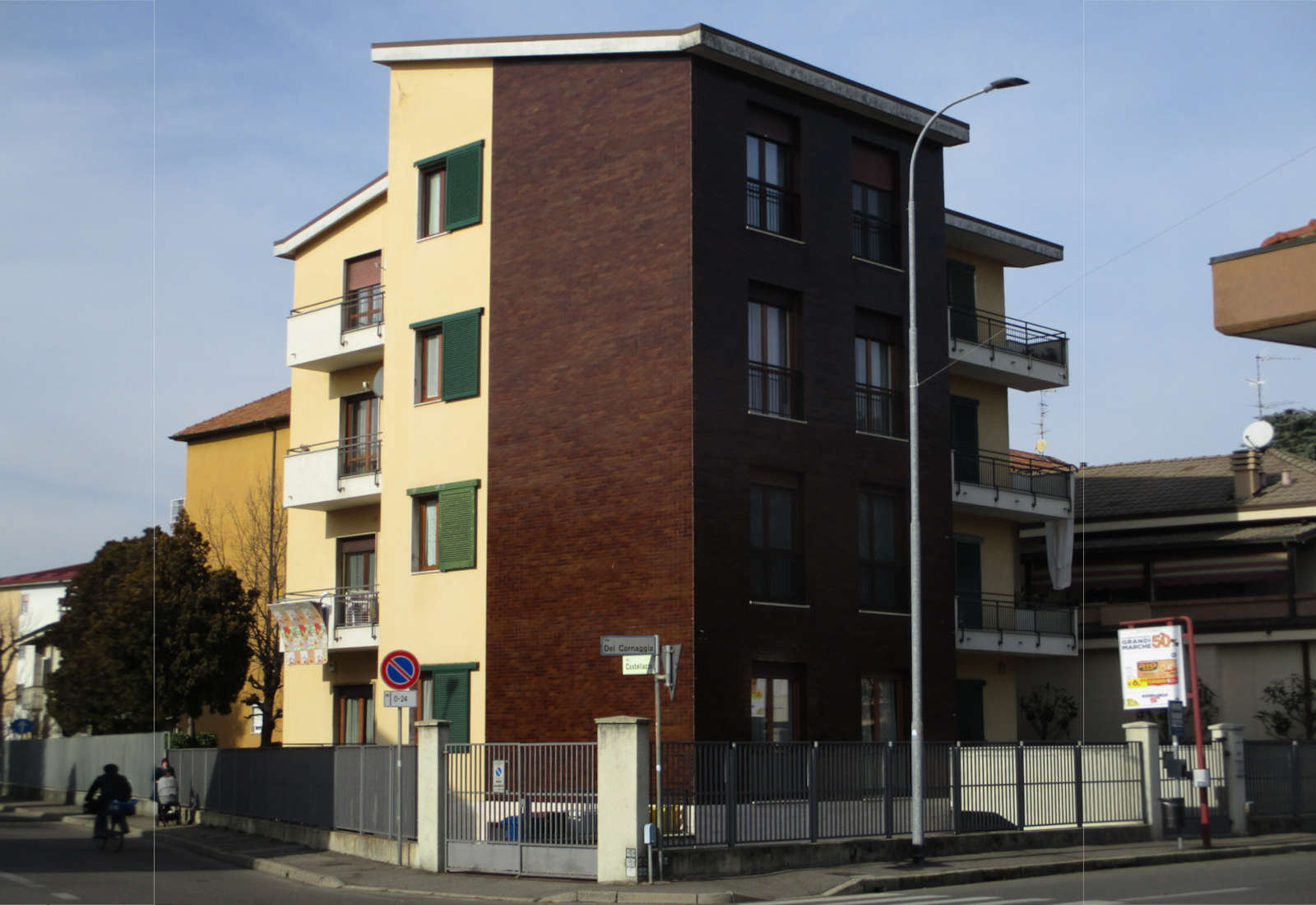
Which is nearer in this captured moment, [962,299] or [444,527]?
[444,527]

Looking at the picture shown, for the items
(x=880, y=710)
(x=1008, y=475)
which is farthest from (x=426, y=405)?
(x=1008, y=475)

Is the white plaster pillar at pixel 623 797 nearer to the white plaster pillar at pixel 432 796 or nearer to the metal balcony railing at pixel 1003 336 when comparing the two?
the white plaster pillar at pixel 432 796

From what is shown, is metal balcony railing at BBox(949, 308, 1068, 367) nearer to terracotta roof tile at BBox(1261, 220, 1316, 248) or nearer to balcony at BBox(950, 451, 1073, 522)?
balcony at BBox(950, 451, 1073, 522)

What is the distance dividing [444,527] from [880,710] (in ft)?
30.3

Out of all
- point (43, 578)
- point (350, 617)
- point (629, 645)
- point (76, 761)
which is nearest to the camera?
point (629, 645)

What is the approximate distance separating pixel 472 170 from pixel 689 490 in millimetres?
8565

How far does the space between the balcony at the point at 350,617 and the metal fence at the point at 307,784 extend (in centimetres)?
323

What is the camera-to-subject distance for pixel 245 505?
1612 inches

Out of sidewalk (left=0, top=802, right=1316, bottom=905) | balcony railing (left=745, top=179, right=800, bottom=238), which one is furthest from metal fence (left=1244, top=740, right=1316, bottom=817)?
balcony railing (left=745, top=179, right=800, bottom=238)

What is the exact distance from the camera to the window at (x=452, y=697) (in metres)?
27.5

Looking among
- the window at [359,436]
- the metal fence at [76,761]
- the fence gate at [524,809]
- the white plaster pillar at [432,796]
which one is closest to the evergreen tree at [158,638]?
the metal fence at [76,761]

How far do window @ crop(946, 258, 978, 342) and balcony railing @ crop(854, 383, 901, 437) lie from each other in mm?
5608

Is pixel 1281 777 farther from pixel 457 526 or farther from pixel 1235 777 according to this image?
pixel 457 526

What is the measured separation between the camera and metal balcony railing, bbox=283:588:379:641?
31.5 m
